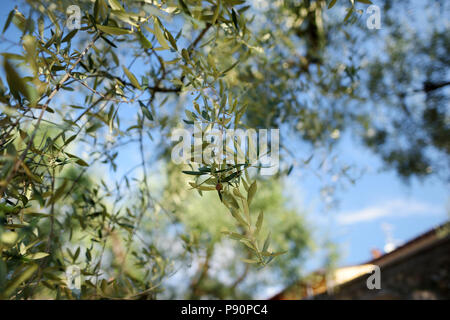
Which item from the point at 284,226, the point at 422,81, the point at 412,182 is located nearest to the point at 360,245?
the point at 284,226

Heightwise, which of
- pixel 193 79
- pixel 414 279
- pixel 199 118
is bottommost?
pixel 414 279

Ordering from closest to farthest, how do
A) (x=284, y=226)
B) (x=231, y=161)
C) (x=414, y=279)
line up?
(x=231, y=161), (x=414, y=279), (x=284, y=226)

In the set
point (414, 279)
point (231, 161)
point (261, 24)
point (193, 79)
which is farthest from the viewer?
point (414, 279)

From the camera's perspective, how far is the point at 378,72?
13.0ft

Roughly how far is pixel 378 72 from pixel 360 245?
7398mm

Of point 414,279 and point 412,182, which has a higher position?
point 412,182

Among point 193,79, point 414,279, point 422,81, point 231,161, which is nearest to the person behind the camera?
point 231,161

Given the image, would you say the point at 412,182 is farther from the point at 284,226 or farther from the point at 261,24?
the point at 284,226

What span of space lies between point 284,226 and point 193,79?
8255mm

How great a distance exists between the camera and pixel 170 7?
86 centimetres
